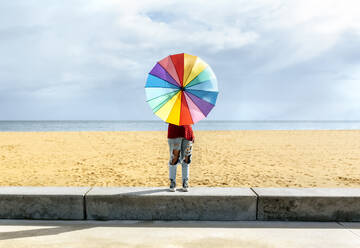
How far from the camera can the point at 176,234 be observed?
3441 millimetres

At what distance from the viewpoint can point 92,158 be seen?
36.4 ft

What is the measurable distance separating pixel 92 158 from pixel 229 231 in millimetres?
8321

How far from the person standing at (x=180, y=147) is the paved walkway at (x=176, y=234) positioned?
66cm

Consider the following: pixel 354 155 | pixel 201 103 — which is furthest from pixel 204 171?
pixel 354 155

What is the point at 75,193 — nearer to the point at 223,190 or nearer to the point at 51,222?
the point at 51,222

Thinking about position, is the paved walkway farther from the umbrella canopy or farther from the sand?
the sand

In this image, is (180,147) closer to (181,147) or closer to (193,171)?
(181,147)

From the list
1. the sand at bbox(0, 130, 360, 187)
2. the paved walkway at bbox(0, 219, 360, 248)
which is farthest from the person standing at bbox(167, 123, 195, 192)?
the sand at bbox(0, 130, 360, 187)

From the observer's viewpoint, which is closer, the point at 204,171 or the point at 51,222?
the point at 51,222

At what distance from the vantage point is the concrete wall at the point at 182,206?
398cm

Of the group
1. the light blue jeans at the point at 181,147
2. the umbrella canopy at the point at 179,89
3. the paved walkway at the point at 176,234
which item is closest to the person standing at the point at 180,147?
the light blue jeans at the point at 181,147

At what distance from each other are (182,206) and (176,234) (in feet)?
1.89

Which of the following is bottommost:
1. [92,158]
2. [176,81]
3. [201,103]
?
[92,158]

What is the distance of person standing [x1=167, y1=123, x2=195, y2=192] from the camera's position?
170 inches
